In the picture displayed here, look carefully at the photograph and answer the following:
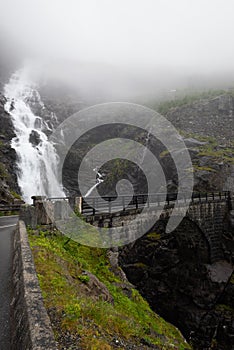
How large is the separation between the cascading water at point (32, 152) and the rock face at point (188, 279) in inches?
773

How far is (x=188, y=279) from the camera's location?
893 inches

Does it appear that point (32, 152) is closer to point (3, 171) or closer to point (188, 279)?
point (3, 171)

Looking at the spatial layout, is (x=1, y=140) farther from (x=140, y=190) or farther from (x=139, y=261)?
(x=139, y=261)

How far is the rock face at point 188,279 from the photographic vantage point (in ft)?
65.3

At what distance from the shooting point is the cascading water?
37156 mm

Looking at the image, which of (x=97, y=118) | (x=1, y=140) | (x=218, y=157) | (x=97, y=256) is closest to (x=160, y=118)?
(x=97, y=118)

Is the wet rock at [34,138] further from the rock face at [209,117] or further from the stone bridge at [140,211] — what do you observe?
the rock face at [209,117]

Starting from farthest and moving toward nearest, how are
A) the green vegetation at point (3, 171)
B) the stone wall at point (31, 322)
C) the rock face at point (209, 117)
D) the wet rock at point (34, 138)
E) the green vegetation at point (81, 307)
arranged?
the rock face at point (209, 117), the wet rock at point (34, 138), the green vegetation at point (3, 171), the green vegetation at point (81, 307), the stone wall at point (31, 322)

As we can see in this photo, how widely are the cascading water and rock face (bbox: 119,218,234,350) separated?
64.4 feet

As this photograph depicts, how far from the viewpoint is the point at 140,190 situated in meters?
40.1

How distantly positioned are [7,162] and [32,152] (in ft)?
15.2

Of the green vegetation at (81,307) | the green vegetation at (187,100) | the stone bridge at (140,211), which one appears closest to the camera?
the green vegetation at (81,307)

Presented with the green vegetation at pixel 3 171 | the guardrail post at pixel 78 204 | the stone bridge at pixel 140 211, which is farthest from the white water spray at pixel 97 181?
the guardrail post at pixel 78 204

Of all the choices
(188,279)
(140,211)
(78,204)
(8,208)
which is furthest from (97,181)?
(78,204)
